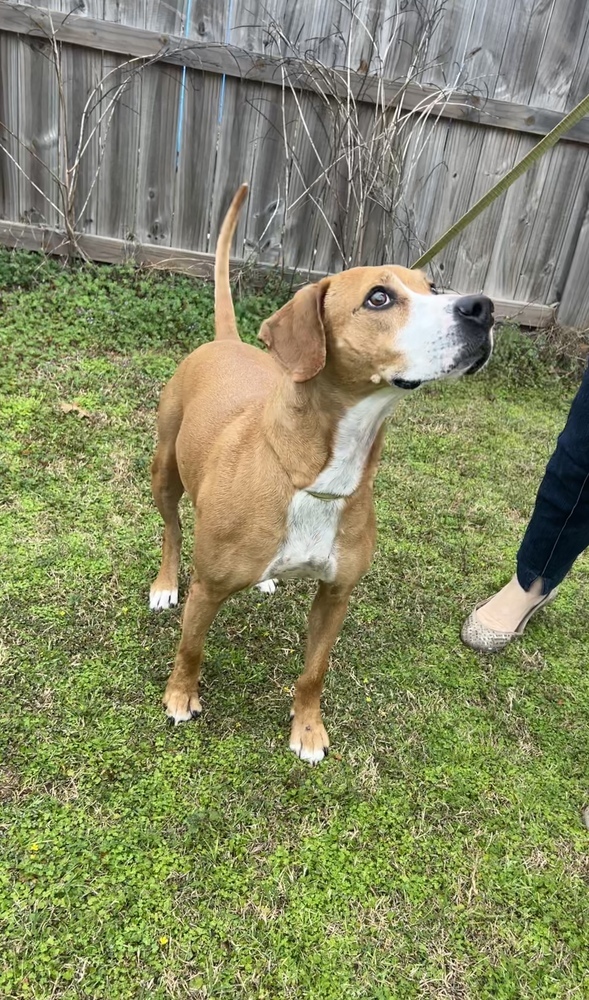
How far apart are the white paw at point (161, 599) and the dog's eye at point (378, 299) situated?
1.85 m

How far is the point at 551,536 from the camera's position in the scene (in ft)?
10.7

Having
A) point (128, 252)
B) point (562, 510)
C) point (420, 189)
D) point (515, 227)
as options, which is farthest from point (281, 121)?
point (562, 510)

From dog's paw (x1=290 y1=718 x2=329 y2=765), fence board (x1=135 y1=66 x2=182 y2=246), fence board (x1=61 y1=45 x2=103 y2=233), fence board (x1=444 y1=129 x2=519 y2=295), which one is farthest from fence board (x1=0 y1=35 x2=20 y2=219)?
dog's paw (x1=290 y1=718 x2=329 y2=765)

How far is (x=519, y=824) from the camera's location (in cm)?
271

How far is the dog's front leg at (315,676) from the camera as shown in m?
2.67

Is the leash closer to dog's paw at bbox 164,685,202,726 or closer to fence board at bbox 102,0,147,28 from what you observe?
dog's paw at bbox 164,685,202,726

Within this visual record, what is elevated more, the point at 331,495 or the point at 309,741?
the point at 331,495

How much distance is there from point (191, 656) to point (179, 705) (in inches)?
9.3

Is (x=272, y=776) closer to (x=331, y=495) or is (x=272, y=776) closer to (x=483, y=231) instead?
(x=331, y=495)

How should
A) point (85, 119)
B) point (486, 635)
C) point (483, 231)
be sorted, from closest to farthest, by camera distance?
point (486, 635), point (85, 119), point (483, 231)

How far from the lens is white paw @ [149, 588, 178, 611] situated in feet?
11.1

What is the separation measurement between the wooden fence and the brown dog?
3924 millimetres

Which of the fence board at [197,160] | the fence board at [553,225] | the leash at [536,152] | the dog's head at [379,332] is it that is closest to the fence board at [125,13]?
the fence board at [197,160]

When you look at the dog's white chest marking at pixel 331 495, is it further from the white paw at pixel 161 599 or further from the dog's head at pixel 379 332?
the white paw at pixel 161 599
